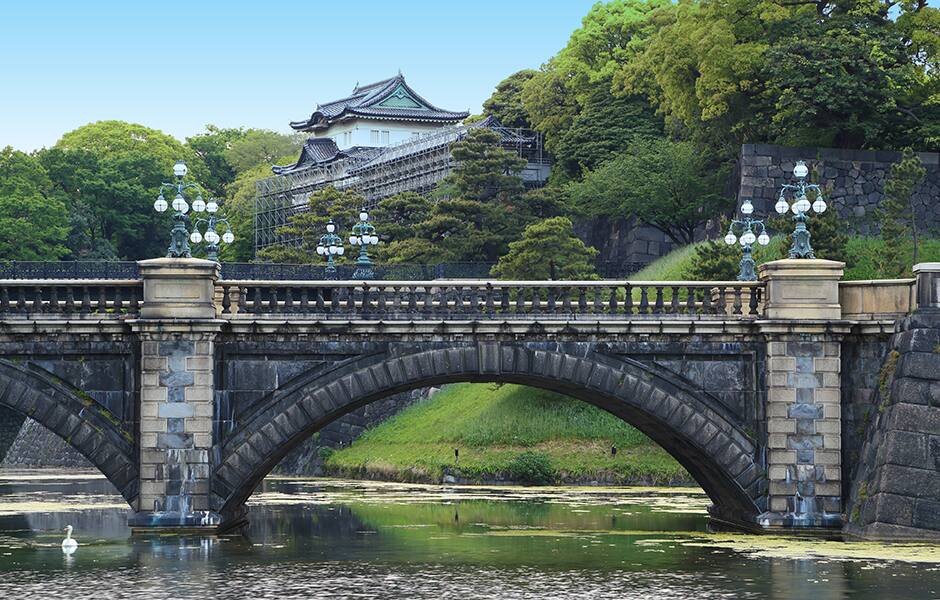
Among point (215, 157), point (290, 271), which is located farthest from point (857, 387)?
A: point (215, 157)

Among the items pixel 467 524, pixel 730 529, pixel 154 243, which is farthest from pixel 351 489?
pixel 154 243

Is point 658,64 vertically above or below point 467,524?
above

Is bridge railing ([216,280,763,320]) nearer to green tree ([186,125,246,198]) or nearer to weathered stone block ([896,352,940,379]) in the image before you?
weathered stone block ([896,352,940,379])

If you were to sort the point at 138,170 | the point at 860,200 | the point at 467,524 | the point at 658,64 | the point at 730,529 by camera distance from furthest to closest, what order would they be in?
1. the point at 138,170
2. the point at 658,64
3. the point at 860,200
4. the point at 467,524
5. the point at 730,529

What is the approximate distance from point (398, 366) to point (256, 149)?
106254 mm

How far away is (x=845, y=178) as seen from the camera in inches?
2648

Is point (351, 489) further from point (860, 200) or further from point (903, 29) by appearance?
point (903, 29)

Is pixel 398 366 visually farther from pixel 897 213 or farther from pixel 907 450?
pixel 897 213

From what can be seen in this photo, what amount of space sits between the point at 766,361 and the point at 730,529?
4819mm

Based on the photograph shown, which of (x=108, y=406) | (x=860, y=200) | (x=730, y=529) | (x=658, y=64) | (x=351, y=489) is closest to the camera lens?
(x=108, y=406)

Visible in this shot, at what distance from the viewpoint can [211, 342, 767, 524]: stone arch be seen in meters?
37.6

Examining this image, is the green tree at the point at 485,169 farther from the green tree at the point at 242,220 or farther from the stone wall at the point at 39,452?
the green tree at the point at 242,220

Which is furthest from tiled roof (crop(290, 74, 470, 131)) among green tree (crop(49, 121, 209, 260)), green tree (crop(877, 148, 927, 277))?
green tree (crop(877, 148, 927, 277))

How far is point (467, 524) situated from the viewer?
4362 cm
